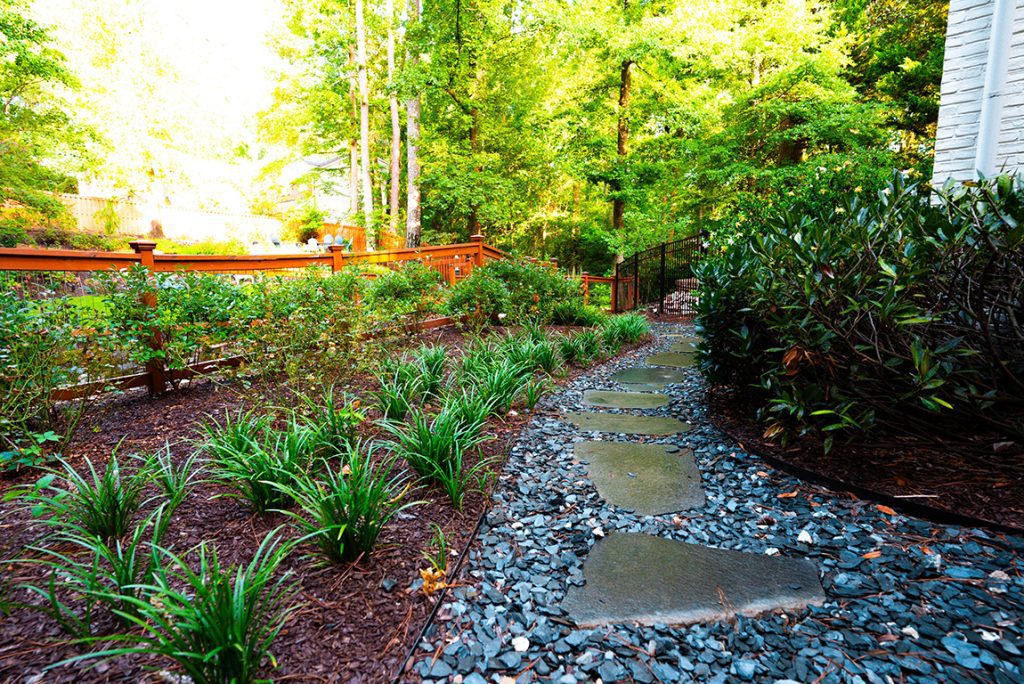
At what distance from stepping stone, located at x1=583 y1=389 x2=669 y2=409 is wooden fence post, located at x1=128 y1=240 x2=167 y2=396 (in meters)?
3.00

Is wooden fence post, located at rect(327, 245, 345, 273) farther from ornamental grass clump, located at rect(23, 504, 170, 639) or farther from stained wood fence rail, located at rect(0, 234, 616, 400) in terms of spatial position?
ornamental grass clump, located at rect(23, 504, 170, 639)

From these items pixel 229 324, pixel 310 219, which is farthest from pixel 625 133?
pixel 310 219

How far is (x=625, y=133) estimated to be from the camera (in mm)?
11797

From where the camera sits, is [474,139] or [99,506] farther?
[474,139]

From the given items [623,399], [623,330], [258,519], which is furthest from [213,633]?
[623,330]

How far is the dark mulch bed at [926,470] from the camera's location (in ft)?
6.06

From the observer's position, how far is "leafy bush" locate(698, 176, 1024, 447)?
1835 mm

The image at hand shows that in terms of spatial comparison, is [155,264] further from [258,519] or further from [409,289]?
[258,519]

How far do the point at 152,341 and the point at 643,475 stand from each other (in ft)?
10.5

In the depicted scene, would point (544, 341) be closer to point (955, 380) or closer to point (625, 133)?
point (955, 380)

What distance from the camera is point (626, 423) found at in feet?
10.3

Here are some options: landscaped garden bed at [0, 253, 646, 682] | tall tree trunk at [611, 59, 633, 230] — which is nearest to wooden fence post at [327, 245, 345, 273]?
landscaped garden bed at [0, 253, 646, 682]

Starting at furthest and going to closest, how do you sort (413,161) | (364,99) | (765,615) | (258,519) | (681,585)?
(364,99) → (413,161) → (258,519) → (681,585) → (765,615)

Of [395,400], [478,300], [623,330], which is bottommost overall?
[395,400]
